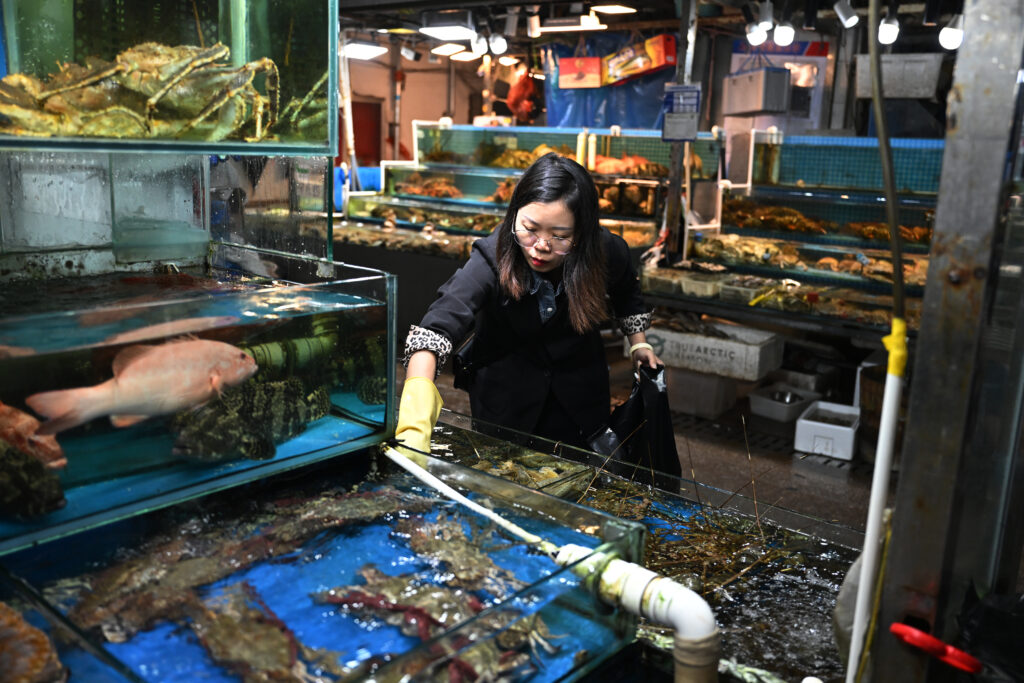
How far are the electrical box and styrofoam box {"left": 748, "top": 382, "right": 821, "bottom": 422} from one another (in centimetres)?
198

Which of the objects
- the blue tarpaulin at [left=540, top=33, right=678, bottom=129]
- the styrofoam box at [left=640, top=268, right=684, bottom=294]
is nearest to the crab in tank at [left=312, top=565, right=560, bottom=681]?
the styrofoam box at [left=640, top=268, right=684, bottom=294]

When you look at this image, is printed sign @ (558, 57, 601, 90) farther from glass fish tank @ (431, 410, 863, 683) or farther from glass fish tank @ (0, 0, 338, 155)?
glass fish tank @ (0, 0, 338, 155)

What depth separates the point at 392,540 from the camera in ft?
4.73

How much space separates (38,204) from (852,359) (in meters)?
5.81

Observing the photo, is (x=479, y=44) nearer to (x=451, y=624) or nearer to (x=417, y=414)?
(x=417, y=414)

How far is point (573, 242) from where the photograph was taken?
2.51m

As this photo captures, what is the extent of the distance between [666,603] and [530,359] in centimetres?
156

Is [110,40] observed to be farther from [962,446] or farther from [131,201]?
[962,446]

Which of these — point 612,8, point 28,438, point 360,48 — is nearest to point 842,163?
point 612,8

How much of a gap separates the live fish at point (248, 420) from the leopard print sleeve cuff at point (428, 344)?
2.16 ft

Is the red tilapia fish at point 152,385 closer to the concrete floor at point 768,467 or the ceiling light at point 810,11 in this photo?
the concrete floor at point 768,467

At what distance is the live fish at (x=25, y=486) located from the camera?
126cm

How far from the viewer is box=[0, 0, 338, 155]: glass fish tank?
1.47m

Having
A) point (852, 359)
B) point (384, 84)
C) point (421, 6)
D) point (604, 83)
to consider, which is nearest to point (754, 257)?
point (852, 359)
